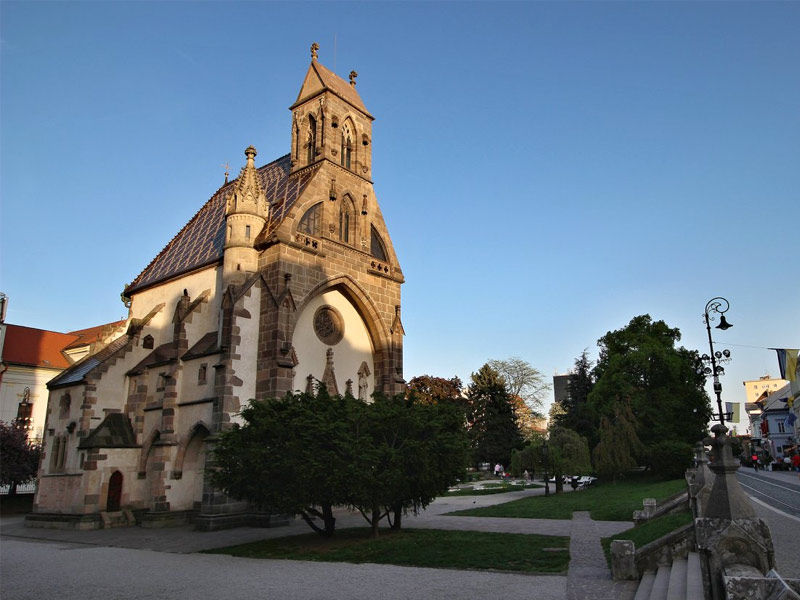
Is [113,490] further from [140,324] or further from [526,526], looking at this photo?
[526,526]

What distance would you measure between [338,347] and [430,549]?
564 inches

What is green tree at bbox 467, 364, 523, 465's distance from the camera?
52688 mm

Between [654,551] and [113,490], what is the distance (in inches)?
904

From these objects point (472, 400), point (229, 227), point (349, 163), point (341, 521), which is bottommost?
point (341, 521)

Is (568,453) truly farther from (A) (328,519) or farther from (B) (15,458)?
(B) (15,458)

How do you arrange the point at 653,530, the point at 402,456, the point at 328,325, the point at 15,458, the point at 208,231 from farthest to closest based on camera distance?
the point at 15,458 < the point at 208,231 < the point at 328,325 < the point at 402,456 < the point at 653,530

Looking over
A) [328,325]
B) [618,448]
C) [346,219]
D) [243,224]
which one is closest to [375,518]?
[328,325]

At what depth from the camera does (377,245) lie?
30.0 m

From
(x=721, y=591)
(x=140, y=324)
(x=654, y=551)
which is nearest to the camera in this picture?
(x=721, y=591)

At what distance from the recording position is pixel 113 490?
2470 centimetres

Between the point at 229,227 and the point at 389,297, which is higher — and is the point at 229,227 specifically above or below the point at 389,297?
above

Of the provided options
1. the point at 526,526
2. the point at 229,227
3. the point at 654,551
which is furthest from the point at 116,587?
the point at 229,227

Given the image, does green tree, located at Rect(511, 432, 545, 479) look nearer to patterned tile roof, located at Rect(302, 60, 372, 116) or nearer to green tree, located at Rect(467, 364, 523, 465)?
green tree, located at Rect(467, 364, 523, 465)

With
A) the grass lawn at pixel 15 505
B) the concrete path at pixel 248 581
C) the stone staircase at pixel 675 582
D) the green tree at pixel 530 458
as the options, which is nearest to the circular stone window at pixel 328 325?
the concrete path at pixel 248 581
